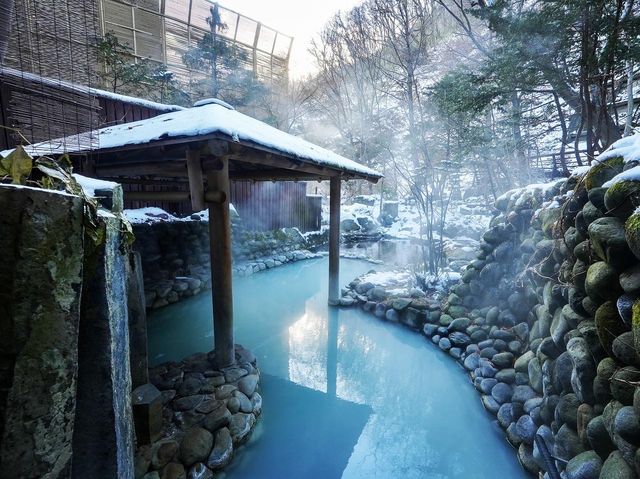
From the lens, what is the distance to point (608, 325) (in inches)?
83.8

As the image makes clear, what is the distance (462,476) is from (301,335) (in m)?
3.26

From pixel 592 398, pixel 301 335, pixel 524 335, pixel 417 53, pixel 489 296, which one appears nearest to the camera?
pixel 592 398

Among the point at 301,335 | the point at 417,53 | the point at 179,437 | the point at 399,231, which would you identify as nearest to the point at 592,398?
the point at 179,437

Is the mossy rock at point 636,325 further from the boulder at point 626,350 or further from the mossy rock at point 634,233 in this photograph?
the mossy rock at point 634,233

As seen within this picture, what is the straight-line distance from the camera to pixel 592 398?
229cm

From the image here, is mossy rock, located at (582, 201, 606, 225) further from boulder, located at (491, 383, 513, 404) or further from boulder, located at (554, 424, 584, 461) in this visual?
boulder, located at (491, 383, 513, 404)

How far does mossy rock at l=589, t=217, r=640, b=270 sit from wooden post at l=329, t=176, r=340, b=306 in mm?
4108

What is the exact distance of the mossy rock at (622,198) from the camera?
6.68ft

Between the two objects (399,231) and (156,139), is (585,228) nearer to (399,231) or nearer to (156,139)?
(156,139)

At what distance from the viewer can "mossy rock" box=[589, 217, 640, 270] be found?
2.06m

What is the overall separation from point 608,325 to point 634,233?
717mm

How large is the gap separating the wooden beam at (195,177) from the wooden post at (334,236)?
3003mm

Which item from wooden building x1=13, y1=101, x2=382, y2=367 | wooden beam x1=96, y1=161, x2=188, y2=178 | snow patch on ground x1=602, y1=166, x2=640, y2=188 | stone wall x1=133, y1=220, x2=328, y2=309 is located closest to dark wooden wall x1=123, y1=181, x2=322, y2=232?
stone wall x1=133, y1=220, x2=328, y2=309

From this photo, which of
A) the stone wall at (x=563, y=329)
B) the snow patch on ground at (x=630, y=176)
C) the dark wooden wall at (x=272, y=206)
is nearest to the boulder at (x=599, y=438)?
the stone wall at (x=563, y=329)
